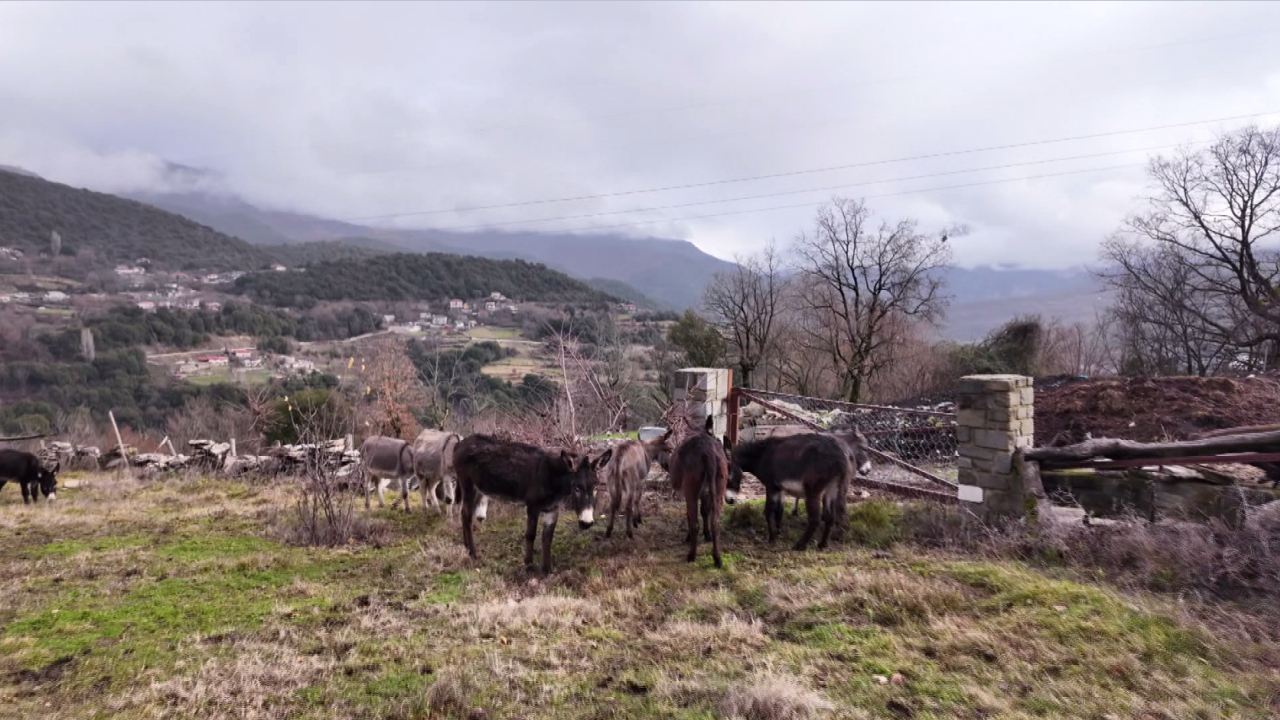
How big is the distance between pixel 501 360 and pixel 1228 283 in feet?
128

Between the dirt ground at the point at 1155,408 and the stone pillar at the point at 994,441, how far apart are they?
7.60m

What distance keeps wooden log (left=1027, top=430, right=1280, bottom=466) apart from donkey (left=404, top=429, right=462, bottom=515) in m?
8.27

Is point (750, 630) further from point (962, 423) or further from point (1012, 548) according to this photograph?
point (962, 423)

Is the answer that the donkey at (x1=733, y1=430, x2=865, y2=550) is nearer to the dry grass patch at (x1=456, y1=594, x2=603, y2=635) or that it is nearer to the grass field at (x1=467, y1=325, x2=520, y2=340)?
A: the dry grass patch at (x1=456, y1=594, x2=603, y2=635)

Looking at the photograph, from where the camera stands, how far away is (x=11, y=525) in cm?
1107

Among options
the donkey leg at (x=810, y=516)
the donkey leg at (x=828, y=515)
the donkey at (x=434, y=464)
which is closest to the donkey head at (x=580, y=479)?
the donkey leg at (x=810, y=516)

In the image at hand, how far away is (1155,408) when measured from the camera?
49.1 feet

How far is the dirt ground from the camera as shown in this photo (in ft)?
45.5

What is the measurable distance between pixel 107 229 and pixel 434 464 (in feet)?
311

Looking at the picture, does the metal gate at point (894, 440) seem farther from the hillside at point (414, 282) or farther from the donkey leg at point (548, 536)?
the hillside at point (414, 282)

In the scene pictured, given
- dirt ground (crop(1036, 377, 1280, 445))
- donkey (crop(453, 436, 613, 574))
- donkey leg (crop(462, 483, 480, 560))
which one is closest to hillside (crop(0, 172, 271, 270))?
donkey leg (crop(462, 483, 480, 560))

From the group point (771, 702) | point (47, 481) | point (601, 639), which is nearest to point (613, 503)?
point (601, 639)

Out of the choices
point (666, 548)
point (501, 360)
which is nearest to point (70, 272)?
point (501, 360)

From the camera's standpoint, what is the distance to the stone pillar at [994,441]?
26.8 ft
